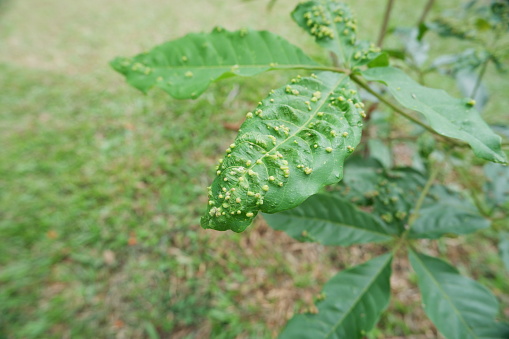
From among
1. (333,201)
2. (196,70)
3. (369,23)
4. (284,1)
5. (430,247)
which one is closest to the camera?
(196,70)

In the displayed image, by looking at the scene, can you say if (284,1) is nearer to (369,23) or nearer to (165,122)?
(369,23)

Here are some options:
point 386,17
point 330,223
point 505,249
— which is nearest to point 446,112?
point 330,223

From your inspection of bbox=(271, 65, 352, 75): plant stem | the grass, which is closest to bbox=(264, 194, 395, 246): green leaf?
bbox=(271, 65, 352, 75): plant stem

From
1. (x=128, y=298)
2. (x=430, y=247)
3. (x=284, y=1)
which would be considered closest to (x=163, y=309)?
(x=128, y=298)

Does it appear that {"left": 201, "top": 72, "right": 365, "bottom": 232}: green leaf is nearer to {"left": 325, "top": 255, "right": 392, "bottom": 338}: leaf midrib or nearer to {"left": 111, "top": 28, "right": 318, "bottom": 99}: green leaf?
{"left": 111, "top": 28, "right": 318, "bottom": 99}: green leaf

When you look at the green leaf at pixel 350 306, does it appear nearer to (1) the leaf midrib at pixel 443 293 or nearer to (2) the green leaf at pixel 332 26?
(1) the leaf midrib at pixel 443 293

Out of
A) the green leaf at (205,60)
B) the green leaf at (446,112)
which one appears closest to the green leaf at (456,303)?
the green leaf at (446,112)
